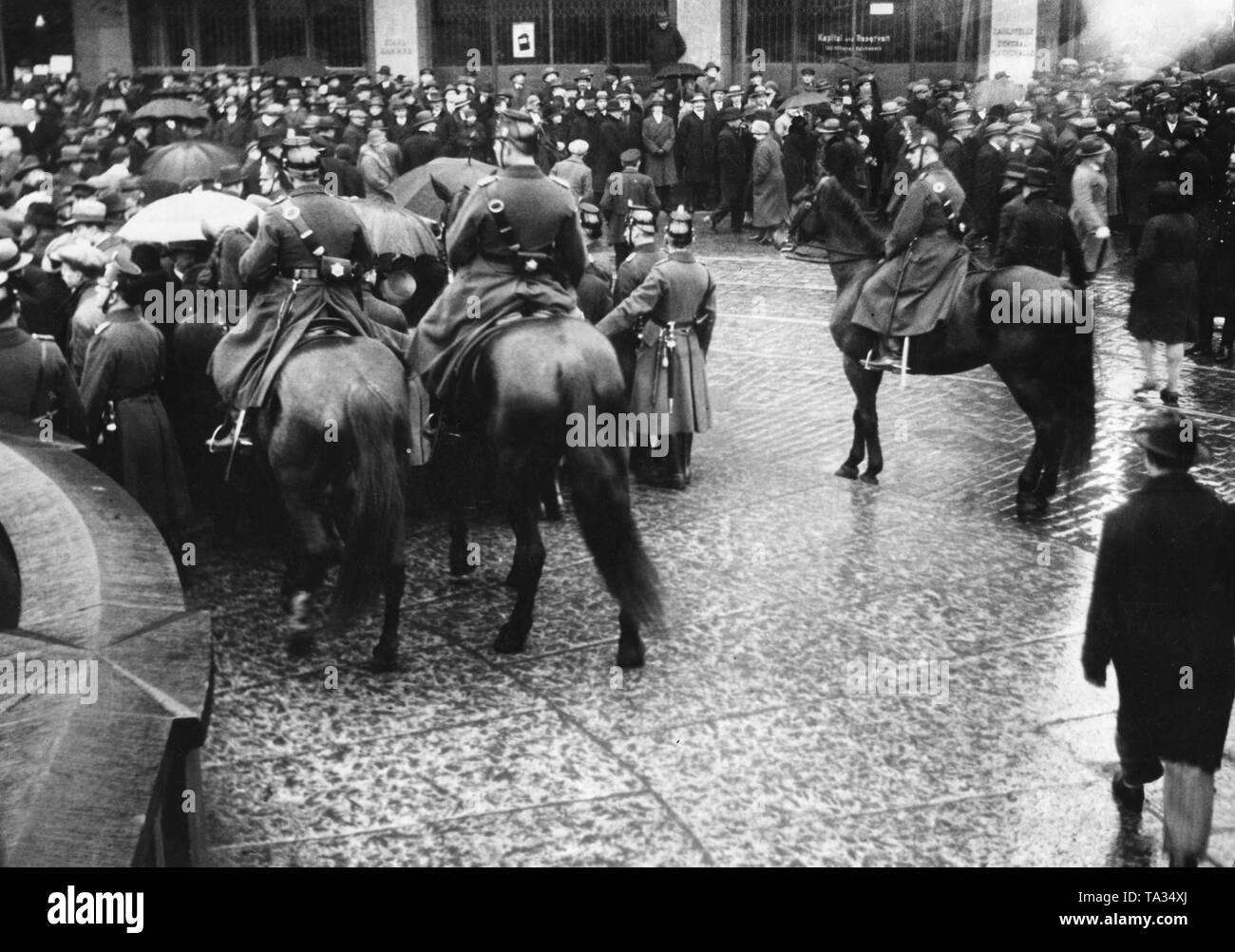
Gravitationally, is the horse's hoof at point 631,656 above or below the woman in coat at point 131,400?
below

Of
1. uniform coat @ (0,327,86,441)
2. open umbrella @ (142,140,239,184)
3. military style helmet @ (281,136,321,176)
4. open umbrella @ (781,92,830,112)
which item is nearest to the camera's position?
uniform coat @ (0,327,86,441)

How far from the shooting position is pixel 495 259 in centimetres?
800

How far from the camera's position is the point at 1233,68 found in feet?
72.1

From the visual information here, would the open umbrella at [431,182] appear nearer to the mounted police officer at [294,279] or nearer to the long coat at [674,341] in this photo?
the long coat at [674,341]

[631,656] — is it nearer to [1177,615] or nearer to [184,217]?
[1177,615]

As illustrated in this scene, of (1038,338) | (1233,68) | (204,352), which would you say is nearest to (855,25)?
(1233,68)

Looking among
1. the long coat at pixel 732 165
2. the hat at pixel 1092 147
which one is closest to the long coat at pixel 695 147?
the long coat at pixel 732 165

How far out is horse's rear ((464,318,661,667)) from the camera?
732cm

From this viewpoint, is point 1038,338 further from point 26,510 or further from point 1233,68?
point 1233,68

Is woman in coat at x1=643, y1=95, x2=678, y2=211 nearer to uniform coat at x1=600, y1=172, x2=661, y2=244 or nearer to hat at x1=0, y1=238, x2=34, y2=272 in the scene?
uniform coat at x1=600, y1=172, x2=661, y2=244

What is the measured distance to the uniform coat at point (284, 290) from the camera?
7.82 metres

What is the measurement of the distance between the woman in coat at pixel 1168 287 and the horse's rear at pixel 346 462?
7608 millimetres

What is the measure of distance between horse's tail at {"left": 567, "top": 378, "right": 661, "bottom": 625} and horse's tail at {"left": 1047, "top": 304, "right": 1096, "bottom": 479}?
12.8 feet

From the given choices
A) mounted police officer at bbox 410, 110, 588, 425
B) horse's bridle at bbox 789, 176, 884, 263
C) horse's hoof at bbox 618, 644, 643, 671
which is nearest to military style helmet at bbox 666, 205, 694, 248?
horse's bridle at bbox 789, 176, 884, 263
